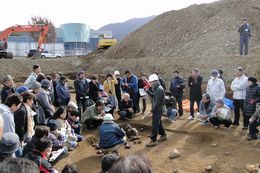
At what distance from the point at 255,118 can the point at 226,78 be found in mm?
7702

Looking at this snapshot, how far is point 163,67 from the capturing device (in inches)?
752

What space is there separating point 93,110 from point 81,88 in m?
0.85

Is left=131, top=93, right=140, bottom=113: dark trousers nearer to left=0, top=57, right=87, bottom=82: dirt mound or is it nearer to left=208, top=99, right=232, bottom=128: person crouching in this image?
left=208, top=99, right=232, bottom=128: person crouching

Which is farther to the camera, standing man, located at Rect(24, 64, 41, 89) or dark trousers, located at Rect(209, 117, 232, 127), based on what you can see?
dark trousers, located at Rect(209, 117, 232, 127)

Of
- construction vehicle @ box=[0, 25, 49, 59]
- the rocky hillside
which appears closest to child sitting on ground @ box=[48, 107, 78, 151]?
construction vehicle @ box=[0, 25, 49, 59]

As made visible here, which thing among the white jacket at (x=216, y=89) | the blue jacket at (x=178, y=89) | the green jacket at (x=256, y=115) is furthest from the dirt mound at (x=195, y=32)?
the green jacket at (x=256, y=115)

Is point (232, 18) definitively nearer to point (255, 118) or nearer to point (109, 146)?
point (255, 118)

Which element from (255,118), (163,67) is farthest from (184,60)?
(255,118)

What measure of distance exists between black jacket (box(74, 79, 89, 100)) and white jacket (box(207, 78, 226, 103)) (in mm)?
3830

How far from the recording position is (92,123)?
32.3 feet

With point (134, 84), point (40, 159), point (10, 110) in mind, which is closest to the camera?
point (40, 159)

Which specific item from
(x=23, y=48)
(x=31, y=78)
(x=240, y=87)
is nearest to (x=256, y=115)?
(x=240, y=87)

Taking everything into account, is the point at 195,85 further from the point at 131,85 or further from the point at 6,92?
the point at 6,92

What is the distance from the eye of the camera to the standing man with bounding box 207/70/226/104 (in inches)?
373
